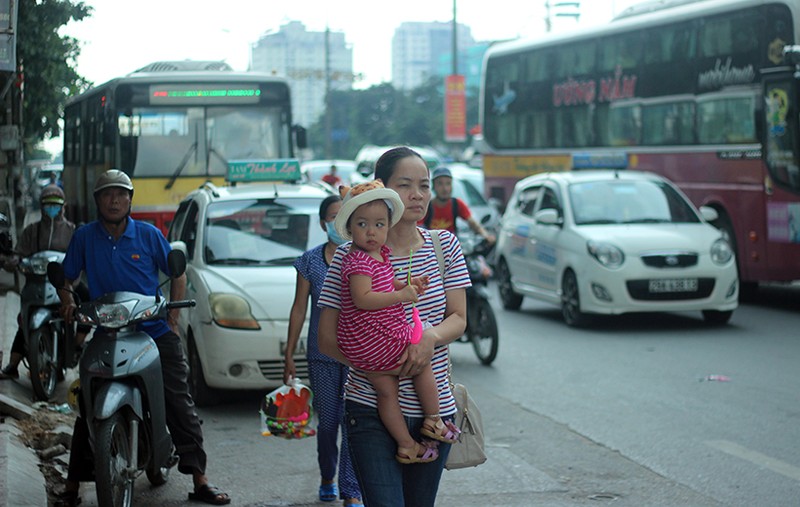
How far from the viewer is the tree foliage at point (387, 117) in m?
76.6

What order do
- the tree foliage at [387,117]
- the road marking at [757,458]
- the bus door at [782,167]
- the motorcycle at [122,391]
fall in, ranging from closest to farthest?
the motorcycle at [122,391] → the road marking at [757,458] → the bus door at [782,167] → the tree foliage at [387,117]

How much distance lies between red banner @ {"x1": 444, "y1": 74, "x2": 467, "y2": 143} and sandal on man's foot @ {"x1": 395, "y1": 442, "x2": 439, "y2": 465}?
4436cm

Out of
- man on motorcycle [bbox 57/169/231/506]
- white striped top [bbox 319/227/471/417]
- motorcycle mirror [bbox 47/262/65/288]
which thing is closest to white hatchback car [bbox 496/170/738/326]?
man on motorcycle [bbox 57/169/231/506]

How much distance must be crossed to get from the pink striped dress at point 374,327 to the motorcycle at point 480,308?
24.4 ft

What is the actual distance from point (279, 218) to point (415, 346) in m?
6.36

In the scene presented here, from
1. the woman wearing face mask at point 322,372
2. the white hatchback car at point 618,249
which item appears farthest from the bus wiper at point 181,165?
the woman wearing face mask at point 322,372

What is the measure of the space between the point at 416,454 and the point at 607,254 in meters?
9.85

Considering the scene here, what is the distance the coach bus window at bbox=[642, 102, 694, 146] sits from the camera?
17922 millimetres

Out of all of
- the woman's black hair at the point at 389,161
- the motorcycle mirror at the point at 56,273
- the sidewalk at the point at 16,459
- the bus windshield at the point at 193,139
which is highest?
the bus windshield at the point at 193,139

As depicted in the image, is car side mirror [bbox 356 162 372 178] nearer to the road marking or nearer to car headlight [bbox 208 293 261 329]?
car headlight [bbox 208 293 261 329]

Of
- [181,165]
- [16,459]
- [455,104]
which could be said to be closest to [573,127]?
[181,165]

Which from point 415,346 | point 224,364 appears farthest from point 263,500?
point 415,346

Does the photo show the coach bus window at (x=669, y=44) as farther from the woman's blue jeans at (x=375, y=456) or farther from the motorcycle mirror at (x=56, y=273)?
the woman's blue jeans at (x=375, y=456)

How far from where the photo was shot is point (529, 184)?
15852 mm
